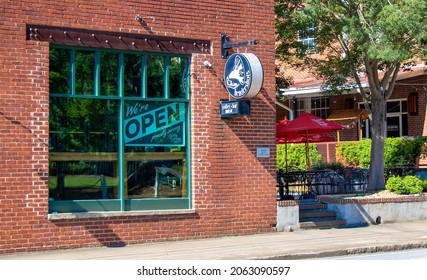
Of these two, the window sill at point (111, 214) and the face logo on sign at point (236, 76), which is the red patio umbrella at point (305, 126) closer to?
the face logo on sign at point (236, 76)

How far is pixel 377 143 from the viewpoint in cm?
2045

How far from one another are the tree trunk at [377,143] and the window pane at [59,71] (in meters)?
9.89

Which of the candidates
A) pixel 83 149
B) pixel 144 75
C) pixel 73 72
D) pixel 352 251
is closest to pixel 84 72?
pixel 73 72

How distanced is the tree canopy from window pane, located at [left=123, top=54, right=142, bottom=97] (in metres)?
5.72

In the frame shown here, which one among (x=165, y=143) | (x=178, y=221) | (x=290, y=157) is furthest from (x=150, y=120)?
(x=290, y=157)

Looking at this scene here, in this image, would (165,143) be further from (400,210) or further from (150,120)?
(400,210)

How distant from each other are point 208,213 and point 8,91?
493 centimetres


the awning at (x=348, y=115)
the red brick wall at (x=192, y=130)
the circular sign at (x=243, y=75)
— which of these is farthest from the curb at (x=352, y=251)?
the awning at (x=348, y=115)

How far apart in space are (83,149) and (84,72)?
5.05 ft

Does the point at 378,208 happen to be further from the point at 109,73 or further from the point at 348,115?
the point at 348,115

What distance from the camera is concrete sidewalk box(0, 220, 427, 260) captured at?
12.9m

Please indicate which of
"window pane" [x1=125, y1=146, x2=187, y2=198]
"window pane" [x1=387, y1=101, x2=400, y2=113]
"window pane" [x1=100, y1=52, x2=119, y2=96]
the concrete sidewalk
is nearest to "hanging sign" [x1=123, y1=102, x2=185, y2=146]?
"window pane" [x1=125, y1=146, x2=187, y2=198]

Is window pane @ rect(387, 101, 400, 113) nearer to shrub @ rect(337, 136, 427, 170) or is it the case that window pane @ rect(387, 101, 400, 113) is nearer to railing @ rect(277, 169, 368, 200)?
shrub @ rect(337, 136, 427, 170)

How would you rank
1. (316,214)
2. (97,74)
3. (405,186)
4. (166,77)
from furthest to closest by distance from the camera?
(405,186), (316,214), (166,77), (97,74)
